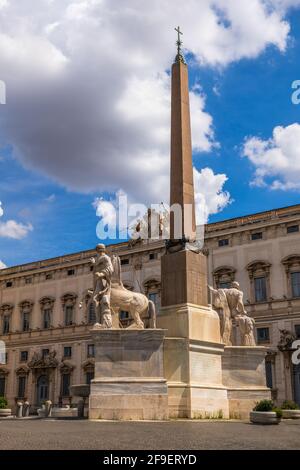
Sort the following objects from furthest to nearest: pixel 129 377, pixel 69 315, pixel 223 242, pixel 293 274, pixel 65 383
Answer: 1. pixel 69 315
2. pixel 65 383
3. pixel 223 242
4. pixel 293 274
5. pixel 129 377

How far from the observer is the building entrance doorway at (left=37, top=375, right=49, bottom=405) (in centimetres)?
4847

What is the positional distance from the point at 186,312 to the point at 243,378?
280 centimetres

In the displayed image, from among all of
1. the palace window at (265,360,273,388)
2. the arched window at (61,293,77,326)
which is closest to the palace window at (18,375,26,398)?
the arched window at (61,293,77,326)

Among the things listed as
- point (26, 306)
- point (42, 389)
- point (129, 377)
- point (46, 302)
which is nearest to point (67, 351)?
point (42, 389)

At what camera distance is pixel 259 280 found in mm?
39875

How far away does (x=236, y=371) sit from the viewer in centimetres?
1659

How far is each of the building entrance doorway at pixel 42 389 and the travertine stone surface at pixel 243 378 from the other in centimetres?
3479

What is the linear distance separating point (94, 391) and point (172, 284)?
3826 mm

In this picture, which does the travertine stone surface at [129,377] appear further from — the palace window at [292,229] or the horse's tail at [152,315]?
the palace window at [292,229]

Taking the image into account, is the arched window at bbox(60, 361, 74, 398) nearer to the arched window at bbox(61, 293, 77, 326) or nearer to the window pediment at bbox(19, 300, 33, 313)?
the arched window at bbox(61, 293, 77, 326)

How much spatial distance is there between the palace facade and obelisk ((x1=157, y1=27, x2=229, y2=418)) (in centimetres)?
2086

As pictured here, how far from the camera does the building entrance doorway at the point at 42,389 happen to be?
48469mm

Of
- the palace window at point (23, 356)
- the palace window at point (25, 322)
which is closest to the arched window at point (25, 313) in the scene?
the palace window at point (25, 322)

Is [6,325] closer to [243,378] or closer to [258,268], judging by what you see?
[258,268]
